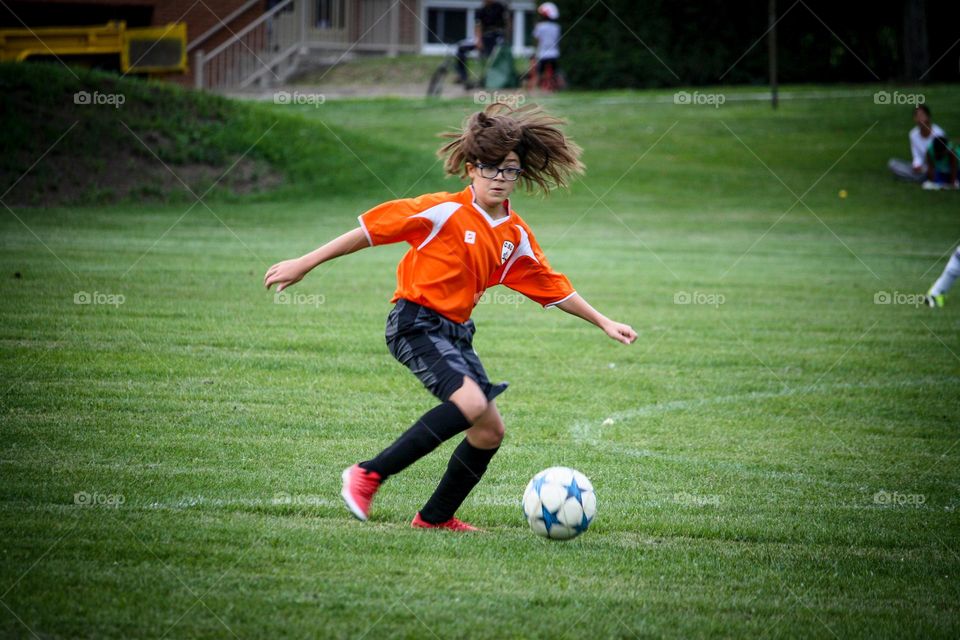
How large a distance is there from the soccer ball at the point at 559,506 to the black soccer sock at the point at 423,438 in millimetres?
499

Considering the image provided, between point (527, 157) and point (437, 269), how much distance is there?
2.67 feet

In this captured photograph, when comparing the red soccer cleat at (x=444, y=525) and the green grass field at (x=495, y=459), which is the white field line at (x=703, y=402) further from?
the red soccer cleat at (x=444, y=525)

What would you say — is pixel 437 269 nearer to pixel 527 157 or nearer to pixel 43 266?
pixel 527 157

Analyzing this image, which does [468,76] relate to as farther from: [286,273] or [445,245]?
[286,273]

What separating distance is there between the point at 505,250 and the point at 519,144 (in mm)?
543

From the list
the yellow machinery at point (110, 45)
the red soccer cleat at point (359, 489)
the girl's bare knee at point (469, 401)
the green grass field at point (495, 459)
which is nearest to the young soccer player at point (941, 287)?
the green grass field at point (495, 459)

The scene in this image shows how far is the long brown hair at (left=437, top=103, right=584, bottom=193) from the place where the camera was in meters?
5.09

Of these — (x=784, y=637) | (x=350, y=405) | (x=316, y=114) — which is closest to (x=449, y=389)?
(x=784, y=637)

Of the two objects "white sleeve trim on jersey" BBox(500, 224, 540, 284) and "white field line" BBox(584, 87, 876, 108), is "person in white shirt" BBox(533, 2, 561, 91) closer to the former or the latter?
"white field line" BBox(584, 87, 876, 108)

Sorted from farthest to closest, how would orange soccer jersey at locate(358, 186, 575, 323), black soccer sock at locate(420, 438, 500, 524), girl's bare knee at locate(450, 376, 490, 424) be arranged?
black soccer sock at locate(420, 438, 500, 524) → orange soccer jersey at locate(358, 186, 575, 323) → girl's bare knee at locate(450, 376, 490, 424)

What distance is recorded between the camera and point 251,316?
10.3 metres

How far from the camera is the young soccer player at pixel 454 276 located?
477 cm

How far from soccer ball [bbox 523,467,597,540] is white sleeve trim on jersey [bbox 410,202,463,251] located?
1273 millimetres

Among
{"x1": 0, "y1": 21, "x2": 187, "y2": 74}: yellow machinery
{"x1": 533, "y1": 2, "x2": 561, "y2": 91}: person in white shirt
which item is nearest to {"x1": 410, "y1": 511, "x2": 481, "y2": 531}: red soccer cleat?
{"x1": 0, "y1": 21, "x2": 187, "y2": 74}: yellow machinery
